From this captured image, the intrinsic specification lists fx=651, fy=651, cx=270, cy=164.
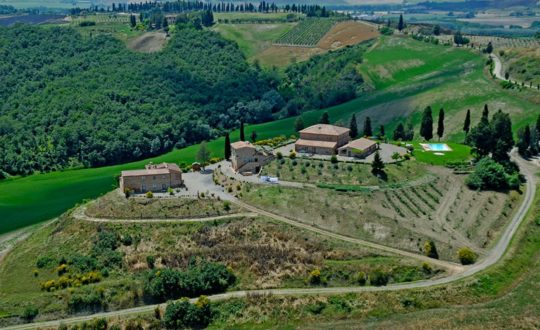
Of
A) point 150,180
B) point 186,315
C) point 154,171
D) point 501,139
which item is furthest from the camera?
point 501,139

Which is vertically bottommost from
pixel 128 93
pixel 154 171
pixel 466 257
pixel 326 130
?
pixel 466 257

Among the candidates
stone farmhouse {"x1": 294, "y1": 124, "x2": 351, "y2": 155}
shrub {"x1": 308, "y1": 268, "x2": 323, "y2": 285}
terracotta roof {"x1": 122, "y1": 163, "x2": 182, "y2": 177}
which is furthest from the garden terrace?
stone farmhouse {"x1": 294, "y1": 124, "x2": 351, "y2": 155}

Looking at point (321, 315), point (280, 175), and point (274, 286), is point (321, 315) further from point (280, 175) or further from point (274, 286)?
point (280, 175)

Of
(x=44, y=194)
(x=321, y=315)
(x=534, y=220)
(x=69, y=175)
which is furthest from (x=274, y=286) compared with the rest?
(x=69, y=175)

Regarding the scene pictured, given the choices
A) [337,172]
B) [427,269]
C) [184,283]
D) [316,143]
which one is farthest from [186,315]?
[316,143]

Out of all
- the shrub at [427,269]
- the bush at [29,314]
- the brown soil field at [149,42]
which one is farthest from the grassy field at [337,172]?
the brown soil field at [149,42]

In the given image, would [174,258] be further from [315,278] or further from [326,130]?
[326,130]

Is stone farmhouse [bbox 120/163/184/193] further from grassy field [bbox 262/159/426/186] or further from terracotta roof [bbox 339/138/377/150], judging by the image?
terracotta roof [bbox 339/138/377/150]

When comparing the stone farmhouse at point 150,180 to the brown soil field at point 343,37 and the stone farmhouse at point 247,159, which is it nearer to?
the stone farmhouse at point 247,159
